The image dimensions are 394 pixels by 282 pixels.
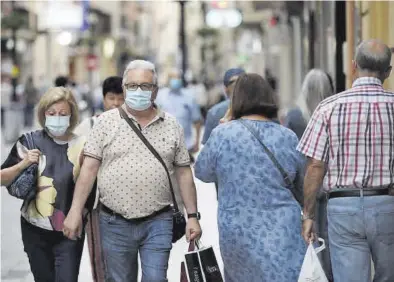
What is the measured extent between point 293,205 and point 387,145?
731mm

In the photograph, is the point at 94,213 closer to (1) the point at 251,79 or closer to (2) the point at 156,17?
(1) the point at 251,79

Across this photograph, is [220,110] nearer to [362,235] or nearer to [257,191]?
[257,191]

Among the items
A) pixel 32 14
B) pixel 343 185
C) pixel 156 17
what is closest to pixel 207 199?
pixel 343 185

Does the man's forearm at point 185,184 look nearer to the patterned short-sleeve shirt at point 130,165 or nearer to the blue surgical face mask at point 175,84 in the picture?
the patterned short-sleeve shirt at point 130,165

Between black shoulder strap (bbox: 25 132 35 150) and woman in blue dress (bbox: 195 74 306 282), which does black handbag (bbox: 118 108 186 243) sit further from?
black shoulder strap (bbox: 25 132 35 150)

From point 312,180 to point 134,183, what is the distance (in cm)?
109

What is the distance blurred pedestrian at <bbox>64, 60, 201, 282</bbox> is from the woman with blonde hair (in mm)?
301

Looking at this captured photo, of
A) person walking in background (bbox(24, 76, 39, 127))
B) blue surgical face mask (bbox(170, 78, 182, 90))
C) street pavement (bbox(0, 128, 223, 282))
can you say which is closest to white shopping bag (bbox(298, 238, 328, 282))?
street pavement (bbox(0, 128, 223, 282))

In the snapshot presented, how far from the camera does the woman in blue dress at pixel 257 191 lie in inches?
254

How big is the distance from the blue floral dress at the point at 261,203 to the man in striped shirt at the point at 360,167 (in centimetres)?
33

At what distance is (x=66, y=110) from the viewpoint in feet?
23.7

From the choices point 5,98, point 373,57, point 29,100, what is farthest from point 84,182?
point 29,100

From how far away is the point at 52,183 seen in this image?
23.2ft

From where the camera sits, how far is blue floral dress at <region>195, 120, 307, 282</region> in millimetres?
6441
